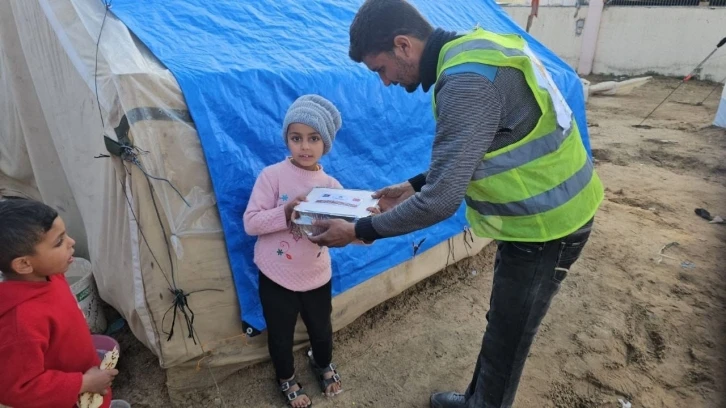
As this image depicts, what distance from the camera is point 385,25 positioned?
154cm

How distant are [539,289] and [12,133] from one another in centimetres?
330

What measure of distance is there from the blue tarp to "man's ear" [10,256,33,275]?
2.81 feet

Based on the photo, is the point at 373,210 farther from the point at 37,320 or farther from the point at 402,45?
the point at 37,320

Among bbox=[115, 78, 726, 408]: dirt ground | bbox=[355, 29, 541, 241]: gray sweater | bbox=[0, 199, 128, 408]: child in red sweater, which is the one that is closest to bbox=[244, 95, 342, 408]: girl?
bbox=[115, 78, 726, 408]: dirt ground

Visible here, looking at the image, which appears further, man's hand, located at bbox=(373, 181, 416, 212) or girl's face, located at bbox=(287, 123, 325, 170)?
man's hand, located at bbox=(373, 181, 416, 212)

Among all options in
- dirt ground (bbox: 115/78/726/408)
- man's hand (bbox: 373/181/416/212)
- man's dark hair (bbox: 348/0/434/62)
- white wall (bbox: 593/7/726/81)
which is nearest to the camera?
man's dark hair (bbox: 348/0/434/62)

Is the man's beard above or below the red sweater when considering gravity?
above

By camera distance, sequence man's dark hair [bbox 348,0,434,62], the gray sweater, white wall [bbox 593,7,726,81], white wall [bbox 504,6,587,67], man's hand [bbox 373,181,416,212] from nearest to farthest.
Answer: the gray sweater < man's dark hair [bbox 348,0,434,62] < man's hand [bbox 373,181,416,212] < white wall [bbox 593,7,726,81] < white wall [bbox 504,6,587,67]

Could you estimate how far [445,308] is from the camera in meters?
3.35

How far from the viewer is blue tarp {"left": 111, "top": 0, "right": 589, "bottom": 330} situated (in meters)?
2.26

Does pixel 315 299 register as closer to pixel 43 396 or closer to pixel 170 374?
pixel 170 374

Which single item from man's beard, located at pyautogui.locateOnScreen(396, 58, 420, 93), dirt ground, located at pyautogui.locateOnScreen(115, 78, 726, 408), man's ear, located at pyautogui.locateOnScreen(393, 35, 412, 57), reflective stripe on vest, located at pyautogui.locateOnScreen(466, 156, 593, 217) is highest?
man's ear, located at pyautogui.locateOnScreen(393, 35, 412, 57)

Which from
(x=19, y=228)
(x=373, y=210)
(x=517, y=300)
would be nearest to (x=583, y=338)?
(x=517, y=300)

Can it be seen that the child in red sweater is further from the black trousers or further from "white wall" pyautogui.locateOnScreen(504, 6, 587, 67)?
"white wall" pyautogui.locateOnScreen(504, 6, 587, 67)
